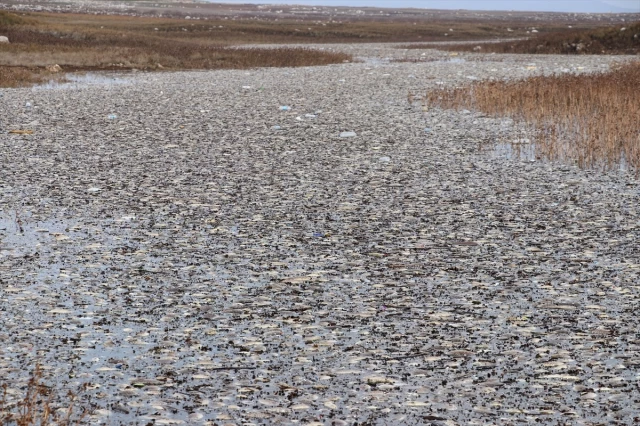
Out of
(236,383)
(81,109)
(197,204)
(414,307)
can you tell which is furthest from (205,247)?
(81,109)

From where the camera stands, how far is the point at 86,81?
123 ft

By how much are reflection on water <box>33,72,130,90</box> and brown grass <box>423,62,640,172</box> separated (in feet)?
47.3

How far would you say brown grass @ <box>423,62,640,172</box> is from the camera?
18312 mm

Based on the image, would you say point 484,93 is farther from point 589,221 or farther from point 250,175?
point 589,221

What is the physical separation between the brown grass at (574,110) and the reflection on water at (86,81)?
1441 centimetres

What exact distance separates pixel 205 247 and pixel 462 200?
15.8 ft

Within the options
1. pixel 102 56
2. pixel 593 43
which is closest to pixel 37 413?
pixel 102 56

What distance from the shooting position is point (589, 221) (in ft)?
41.6

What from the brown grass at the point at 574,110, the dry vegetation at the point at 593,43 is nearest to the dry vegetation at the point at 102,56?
the dry vegetation at the point at 593,43

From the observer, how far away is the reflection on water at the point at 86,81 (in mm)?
34594

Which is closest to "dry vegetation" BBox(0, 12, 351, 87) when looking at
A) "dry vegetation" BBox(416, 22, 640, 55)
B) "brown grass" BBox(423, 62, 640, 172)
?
"dry vegetation" BBox(416, 22, 640, 55)

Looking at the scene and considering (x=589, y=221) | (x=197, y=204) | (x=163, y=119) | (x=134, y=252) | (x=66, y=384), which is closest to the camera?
(x=66, y=384)

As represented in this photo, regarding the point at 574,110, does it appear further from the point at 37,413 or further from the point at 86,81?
the point at 86,81

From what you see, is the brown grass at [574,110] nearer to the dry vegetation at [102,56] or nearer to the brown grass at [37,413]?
the brown grass at [37,413]
